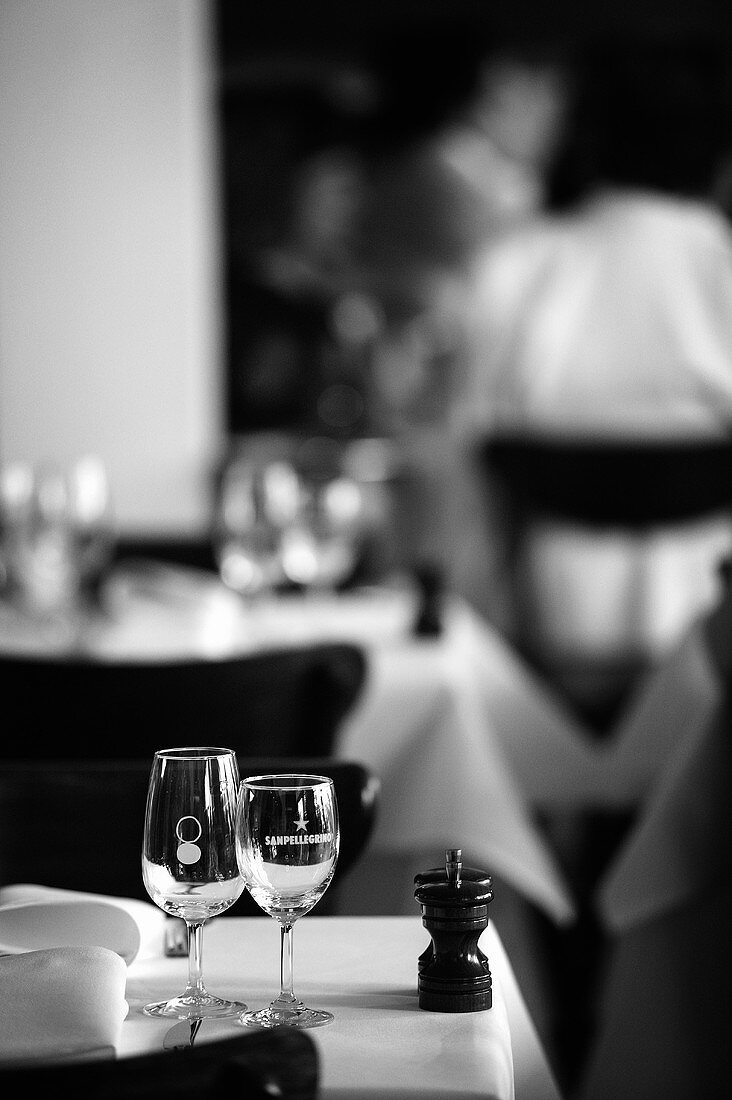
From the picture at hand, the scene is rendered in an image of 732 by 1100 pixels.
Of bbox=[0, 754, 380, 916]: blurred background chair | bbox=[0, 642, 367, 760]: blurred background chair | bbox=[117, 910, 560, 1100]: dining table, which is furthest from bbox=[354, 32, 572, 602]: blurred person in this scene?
bbox=[117, 910, 560, 1100]: dining table

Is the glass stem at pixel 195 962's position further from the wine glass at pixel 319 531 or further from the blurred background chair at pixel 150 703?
the wine glass at pixel 319 531

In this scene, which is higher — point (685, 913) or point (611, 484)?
point (611, 484)

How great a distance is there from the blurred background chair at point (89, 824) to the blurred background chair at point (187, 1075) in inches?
23.0

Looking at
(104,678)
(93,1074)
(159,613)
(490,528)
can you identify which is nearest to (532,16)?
(490,528)

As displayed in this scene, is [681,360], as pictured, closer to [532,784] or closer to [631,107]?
[631,107]

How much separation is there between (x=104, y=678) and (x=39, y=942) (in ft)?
2.10

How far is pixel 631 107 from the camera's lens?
3.84 m

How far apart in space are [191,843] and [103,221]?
499 centimetres

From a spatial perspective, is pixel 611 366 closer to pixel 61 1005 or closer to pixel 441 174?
pixel 441 174

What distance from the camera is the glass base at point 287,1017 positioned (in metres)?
0.84

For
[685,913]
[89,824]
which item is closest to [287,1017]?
[89,824]

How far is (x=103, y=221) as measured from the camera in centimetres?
560

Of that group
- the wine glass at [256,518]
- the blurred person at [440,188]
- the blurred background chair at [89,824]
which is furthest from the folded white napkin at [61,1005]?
the blurred person at [440,188]

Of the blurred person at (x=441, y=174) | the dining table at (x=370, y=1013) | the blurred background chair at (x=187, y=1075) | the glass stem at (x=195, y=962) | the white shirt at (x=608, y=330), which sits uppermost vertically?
the blurred person at (x=441, y=174)
